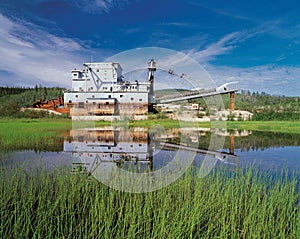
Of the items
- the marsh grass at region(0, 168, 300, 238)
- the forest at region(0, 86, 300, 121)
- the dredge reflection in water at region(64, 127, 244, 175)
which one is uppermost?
the forest at region(0, 86, 300, 121)

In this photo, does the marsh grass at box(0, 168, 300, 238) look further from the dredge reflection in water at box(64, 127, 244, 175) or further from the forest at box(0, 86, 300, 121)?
the forest at box(0, 86, 300, 121)

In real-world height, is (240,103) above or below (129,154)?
above

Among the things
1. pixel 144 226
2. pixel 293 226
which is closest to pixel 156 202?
pixel 144 226

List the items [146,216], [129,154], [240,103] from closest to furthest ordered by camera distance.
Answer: [146,216] → [129,154] → [240,103]

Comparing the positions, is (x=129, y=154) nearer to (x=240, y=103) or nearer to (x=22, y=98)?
(x=240, y=103)

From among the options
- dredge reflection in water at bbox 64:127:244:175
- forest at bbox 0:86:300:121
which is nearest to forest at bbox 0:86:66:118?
forest at bbox 0:86:300:121

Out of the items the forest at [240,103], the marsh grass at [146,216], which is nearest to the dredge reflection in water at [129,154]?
the marsh grass at [146,216]

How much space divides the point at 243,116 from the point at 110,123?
12408 millimetres

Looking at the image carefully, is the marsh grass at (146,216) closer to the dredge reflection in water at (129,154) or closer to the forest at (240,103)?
the dredge reflection in water at (129,154)

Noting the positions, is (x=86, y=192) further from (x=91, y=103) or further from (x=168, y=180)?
(x=91, y=103)

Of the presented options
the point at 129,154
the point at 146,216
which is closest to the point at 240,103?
the point at 129,154

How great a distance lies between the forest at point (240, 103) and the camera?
66.4ft

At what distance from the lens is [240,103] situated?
38312 mm

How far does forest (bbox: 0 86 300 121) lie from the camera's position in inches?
797
